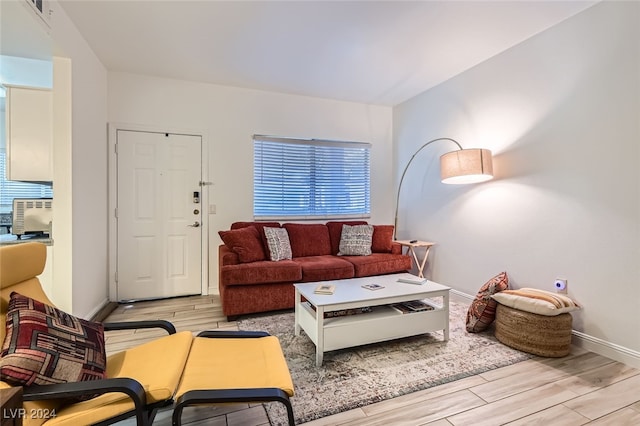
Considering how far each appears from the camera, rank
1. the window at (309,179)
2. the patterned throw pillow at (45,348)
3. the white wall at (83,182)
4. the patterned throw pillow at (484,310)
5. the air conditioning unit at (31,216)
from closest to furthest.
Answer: the patterned throw pillow at (45,348)
the air conditioning unit at (31,216)
the white wall at (83,182)
the patterned throw pillow at (484,310)
the window at (309,179)

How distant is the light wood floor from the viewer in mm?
1551

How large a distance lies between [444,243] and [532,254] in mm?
1087

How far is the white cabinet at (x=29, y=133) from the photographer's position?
7.91ft

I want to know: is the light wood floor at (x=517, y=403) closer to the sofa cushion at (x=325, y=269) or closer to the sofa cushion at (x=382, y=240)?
the sofa cushion at (x=325, y=269)

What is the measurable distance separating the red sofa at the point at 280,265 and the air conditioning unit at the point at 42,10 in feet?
6.89

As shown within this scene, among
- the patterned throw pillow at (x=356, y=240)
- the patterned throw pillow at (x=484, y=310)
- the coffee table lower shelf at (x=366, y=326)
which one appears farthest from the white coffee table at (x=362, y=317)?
the patterned throw pillow at (x=356, y=240)

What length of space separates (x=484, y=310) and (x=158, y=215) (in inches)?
142

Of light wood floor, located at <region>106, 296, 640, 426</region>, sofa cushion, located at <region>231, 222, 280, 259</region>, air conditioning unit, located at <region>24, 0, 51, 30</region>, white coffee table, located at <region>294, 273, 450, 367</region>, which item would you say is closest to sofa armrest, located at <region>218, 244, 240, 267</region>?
sofa cushion, located at <region>231, 222, 280, 259</region>

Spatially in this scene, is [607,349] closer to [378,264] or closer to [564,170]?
[564,170]

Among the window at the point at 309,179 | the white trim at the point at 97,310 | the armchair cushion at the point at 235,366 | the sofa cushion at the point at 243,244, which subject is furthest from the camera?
the window at the point at 309,179

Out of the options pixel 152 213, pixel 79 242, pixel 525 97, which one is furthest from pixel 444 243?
pixel 79 242

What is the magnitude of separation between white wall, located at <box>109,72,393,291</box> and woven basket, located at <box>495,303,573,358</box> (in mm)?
3084

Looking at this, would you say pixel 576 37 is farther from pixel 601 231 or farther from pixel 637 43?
pixel 601 231

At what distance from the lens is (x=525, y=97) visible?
2.75m
